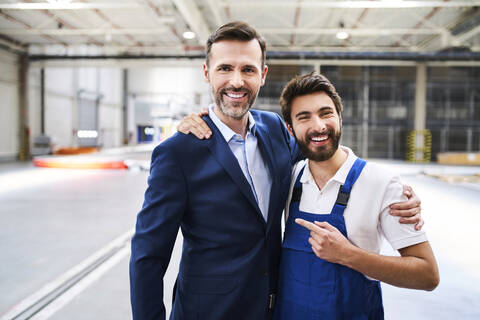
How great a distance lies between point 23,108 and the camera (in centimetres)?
1752

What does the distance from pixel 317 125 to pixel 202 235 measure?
77 centimetres

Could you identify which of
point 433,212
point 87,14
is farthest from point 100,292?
point 87,14

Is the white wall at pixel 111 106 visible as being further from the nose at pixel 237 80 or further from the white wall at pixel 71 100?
the nose at pixel 237 80

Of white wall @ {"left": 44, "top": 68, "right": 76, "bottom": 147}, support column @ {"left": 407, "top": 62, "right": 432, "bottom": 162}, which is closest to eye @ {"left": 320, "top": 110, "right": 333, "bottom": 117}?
support column @ {"left": 407, "top": 62, "right": 432, "bottom": 162}

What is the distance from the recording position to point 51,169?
531 inches

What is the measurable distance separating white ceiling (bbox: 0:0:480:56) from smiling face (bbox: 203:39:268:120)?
10.9m

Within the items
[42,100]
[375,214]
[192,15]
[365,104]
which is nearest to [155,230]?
[375,214]

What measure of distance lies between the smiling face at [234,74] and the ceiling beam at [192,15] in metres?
10.7

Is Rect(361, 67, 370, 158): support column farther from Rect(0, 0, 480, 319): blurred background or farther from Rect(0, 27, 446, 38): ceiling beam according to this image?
Rect(0, 27, 446, 38): ceiling beam

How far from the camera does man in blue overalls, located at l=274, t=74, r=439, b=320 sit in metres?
1.35

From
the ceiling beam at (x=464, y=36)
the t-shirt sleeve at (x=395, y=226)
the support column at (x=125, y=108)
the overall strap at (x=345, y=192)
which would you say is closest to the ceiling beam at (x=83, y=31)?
the support column at (x=125, y=108)

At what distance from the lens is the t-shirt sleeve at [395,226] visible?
138cm

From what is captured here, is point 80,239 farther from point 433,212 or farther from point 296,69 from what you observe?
point 296,69

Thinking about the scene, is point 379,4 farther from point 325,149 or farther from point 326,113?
point 325,149
